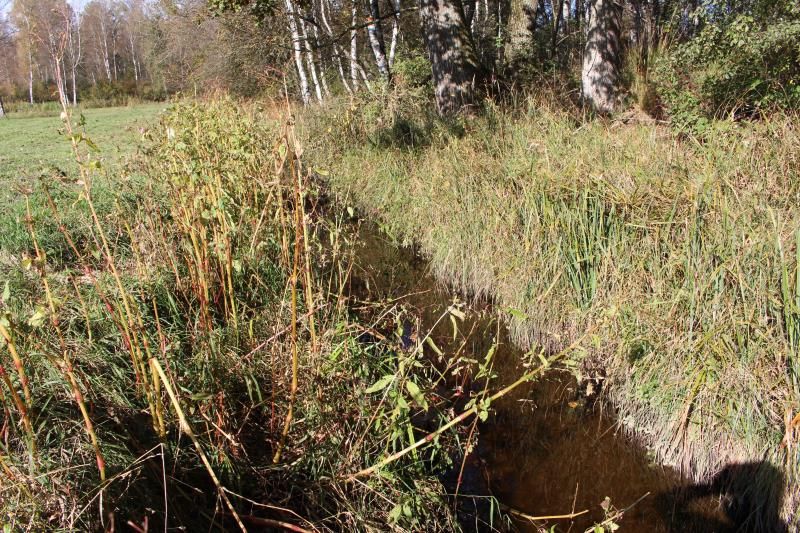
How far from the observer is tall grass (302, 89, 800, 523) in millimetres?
2584

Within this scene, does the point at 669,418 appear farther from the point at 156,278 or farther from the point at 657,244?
the point at 156,278

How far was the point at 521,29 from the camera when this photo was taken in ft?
32.6

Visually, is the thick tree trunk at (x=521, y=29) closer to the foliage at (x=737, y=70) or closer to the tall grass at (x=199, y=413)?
the foliage at (x=737, y=70)

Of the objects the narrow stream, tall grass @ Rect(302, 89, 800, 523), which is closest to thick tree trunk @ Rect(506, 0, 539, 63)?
tall grass @ Rect(302, 89, 800, 523)

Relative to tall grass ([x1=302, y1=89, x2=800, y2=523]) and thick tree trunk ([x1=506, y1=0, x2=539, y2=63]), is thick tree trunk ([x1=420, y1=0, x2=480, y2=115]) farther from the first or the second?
tall grass ([x1=302, y1=89, x2=800, y2=523])

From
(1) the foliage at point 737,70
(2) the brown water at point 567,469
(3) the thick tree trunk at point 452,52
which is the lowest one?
(2) the brown water at point 567,469

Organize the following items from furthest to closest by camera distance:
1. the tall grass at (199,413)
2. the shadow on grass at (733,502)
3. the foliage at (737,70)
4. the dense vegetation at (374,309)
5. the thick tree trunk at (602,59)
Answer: the thick tree trunk at (602,59), the foliage at (737,70), the shadow on grass at (733,502), the dense vegetation at (374,309), the tall grass at (199,413)

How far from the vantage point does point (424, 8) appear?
8.04 m

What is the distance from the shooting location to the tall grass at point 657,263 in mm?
2584

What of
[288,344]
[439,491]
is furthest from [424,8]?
[439,491]

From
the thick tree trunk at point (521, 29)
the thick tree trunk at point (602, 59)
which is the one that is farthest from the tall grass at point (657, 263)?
the thick tree trunk at point (521, 29)

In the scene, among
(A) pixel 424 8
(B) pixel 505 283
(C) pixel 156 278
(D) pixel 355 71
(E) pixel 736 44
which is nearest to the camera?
(C) pixel 156 278

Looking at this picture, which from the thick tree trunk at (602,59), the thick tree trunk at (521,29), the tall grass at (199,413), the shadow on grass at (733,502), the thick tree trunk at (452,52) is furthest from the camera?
the thick tree trunk at (521,29)

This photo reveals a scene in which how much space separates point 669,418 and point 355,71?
44.7 feet
